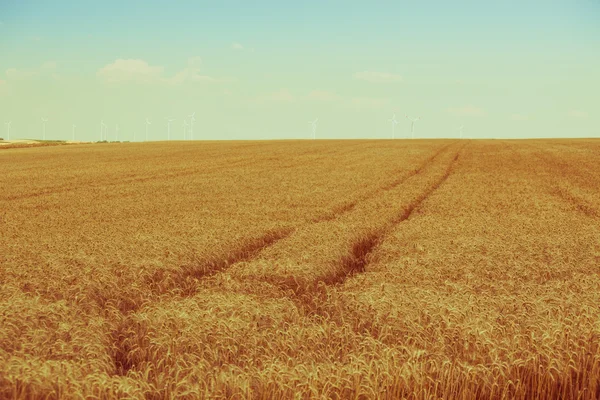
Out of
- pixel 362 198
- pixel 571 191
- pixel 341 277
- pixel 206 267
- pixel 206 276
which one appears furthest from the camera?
pixel 571 191

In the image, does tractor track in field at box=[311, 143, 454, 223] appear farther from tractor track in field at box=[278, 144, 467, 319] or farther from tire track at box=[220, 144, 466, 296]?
tractor track in field at box=[278, 144, 467, 319]

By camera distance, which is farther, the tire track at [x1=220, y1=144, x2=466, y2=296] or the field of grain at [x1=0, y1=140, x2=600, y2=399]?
the tire track at [x1=220, y1=144, x2=466, y2=296]

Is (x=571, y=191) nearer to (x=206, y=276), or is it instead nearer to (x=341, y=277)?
(x=341, y=277)

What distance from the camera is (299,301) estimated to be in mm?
9656

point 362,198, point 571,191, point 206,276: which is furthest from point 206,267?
point 571,191

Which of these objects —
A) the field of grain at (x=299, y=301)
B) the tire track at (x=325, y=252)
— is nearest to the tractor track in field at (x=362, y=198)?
the field of grain at (x=299, y=301)

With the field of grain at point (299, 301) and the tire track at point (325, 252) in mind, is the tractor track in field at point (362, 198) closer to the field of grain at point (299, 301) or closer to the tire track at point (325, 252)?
the field of grain at point (299, 301)

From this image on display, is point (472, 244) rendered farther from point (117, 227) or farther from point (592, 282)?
point (117, 227)

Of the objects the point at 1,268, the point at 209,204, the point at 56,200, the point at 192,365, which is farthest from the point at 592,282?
the point at 56,200

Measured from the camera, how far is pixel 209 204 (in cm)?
2308

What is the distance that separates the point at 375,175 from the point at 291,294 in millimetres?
27173

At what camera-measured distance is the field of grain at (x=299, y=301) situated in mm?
6203

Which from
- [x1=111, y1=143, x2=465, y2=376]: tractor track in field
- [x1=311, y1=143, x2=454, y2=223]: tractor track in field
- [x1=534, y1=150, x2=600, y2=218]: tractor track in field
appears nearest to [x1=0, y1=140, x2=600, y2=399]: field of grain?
[x1=111, y1=143, x2=465, y2=376]: tractor track in field

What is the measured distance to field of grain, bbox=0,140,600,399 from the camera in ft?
20.4
